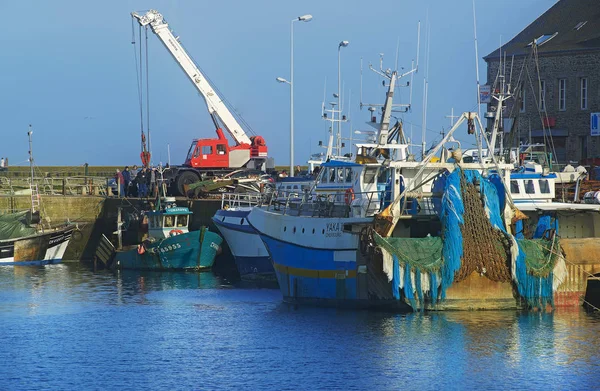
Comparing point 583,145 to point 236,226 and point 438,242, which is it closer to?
point 236,226

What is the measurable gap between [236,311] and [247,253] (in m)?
8.17

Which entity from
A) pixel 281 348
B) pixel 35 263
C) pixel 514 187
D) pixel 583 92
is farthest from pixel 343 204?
pixel 583 92

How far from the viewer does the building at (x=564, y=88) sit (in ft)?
169

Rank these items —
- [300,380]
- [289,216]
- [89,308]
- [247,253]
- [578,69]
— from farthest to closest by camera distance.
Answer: [578,69] → [247,253] → [89,308] → [289,216] → [300,380]

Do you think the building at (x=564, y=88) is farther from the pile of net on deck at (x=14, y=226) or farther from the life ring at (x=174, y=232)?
Result: the pile of net on deck at (x=14, y=226)

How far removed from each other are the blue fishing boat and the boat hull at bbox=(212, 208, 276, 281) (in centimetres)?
179

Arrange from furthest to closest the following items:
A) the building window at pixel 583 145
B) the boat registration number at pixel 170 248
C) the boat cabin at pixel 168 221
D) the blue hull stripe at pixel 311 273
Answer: the building window at pixel 583 145
the boat cabin at pixel 168 221
the boat registration number at pixel 170 248
the blue hull stripe at pixel 311 273

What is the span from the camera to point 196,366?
2228 cm

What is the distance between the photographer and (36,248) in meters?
44.5

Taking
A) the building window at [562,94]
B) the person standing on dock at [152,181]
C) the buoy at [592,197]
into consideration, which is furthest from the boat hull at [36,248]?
the building window at [562,94]

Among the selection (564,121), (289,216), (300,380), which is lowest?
(300,380)

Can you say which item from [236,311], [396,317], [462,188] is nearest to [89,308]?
[236,311]

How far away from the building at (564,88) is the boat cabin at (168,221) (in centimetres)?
1674

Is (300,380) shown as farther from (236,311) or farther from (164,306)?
(164,306)
